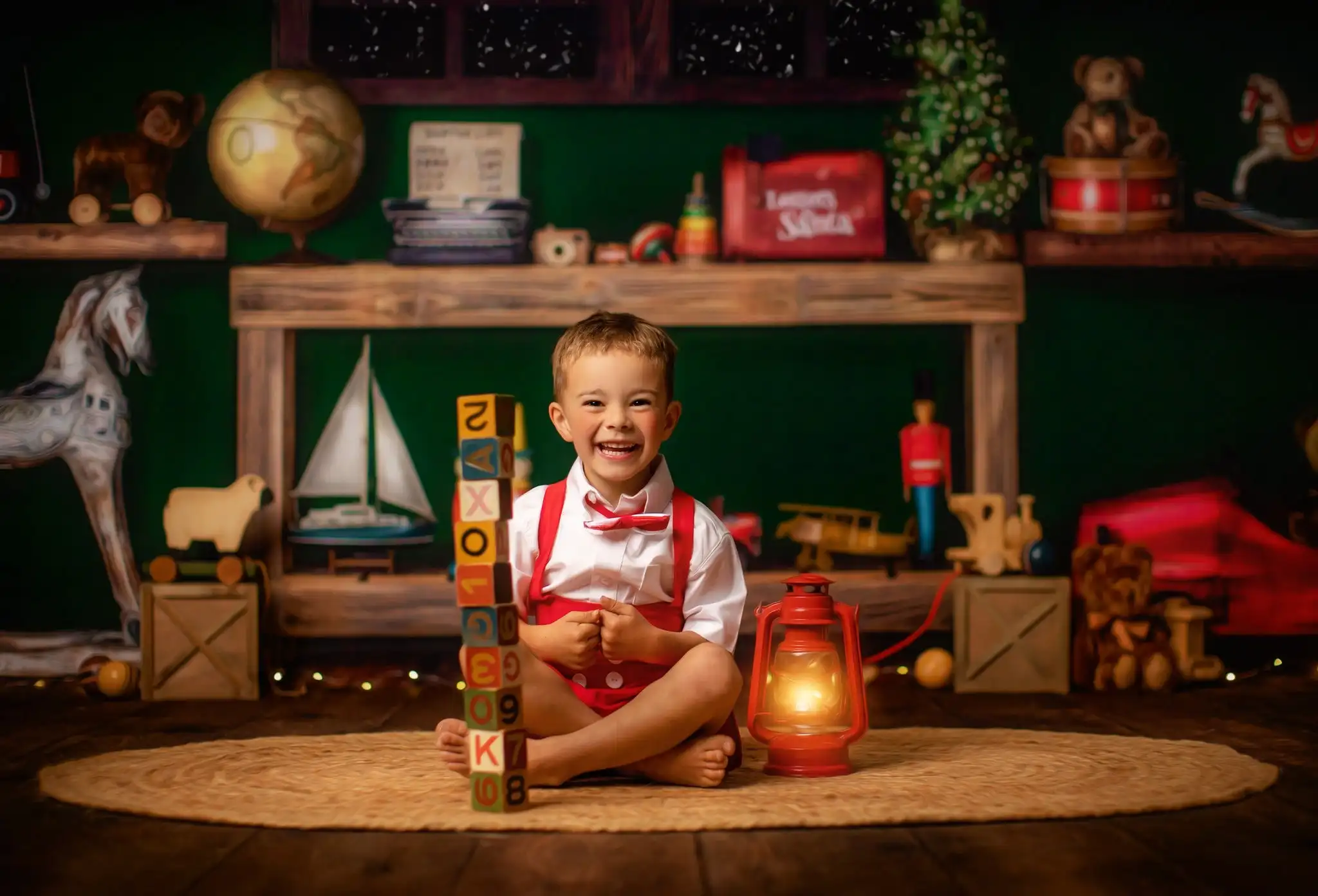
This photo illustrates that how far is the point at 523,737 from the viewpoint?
2.15 meters

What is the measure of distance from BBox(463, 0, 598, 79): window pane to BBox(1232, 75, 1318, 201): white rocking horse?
171 centimetres

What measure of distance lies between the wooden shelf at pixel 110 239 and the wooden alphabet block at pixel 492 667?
6.59 feet

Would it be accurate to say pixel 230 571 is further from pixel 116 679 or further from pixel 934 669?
pixel 934 669

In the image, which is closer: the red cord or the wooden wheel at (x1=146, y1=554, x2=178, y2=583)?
the wooden wheel at (x1=146, y1=554, x2=178, y2=583)

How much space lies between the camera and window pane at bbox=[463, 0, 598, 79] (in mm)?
4004

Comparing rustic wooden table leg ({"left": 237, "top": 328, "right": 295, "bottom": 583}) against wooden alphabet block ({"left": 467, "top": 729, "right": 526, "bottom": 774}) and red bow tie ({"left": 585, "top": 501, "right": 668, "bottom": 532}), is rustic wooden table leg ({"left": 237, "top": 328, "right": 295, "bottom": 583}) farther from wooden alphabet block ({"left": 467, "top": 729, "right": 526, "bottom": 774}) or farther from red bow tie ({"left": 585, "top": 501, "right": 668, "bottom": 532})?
wooden alphabet block ({"left": 467, "top": 729, "right": 526, "bottom": 774})

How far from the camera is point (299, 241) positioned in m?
3.89

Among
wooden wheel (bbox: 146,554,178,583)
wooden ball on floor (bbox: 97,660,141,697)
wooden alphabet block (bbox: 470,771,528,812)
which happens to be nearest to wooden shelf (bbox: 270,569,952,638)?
wooden wheel (bbox: 146,554,178,583)

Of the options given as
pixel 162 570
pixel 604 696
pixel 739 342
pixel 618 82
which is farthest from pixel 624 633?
pixel 618 82

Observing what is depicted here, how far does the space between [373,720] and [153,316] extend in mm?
1424

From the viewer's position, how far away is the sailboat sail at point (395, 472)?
3943 mm

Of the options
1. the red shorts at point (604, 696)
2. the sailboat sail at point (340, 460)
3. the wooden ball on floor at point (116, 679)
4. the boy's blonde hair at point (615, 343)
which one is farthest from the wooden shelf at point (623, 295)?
the red shorts at point (604, 696)

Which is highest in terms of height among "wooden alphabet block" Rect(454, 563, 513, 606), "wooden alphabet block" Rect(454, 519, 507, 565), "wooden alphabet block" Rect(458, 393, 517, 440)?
"wooden alphabet block" Rect(458, 393, 517, 440)

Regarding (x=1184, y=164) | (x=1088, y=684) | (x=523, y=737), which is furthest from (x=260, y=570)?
(x=1184, y=164)
